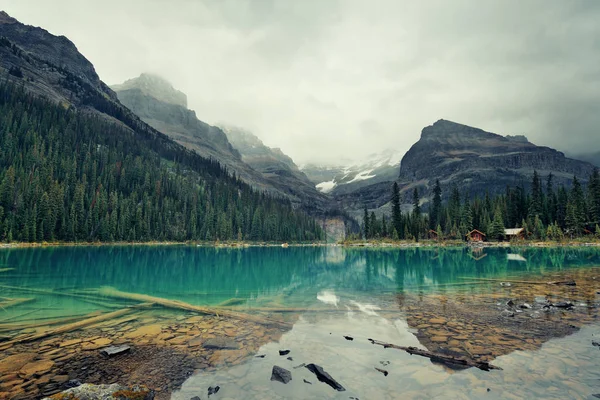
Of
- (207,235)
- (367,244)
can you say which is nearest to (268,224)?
(207,235)

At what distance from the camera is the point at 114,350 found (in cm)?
1392

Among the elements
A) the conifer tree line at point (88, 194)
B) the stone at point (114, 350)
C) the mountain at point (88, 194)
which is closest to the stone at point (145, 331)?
the stone at point (114, 350)

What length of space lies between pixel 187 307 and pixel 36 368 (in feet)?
37.6

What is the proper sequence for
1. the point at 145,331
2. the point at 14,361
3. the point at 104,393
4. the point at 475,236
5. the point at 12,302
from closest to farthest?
the point at 104,393
the point at 14,361
the point at 145,331
the point at 12,302
the point at 475,236

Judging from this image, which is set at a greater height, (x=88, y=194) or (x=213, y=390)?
(x=88, y=194)

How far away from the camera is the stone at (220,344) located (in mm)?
Result: 15152

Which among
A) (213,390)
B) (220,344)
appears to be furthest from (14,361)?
(213,390)

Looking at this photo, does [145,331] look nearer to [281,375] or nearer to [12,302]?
[281,375]

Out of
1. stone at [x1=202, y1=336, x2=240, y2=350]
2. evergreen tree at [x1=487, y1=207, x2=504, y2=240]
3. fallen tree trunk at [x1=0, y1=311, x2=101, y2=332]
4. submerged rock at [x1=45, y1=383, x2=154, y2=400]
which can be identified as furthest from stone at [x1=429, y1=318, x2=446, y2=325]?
evergreen tree at [x1=487, y1=207, x2=504, y2=240]

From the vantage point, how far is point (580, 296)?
25.3 metres

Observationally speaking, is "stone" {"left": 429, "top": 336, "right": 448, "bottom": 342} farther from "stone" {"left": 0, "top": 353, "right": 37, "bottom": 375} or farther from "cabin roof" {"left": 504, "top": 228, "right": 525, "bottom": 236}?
"cabin roof" {"left": 504, "top": 228, "right": 525, "bottom": 236}

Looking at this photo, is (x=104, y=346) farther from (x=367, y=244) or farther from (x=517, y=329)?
(x=367, y=244)

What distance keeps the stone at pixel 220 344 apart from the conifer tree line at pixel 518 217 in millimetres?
125195

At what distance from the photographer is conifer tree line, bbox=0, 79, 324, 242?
107 metres
